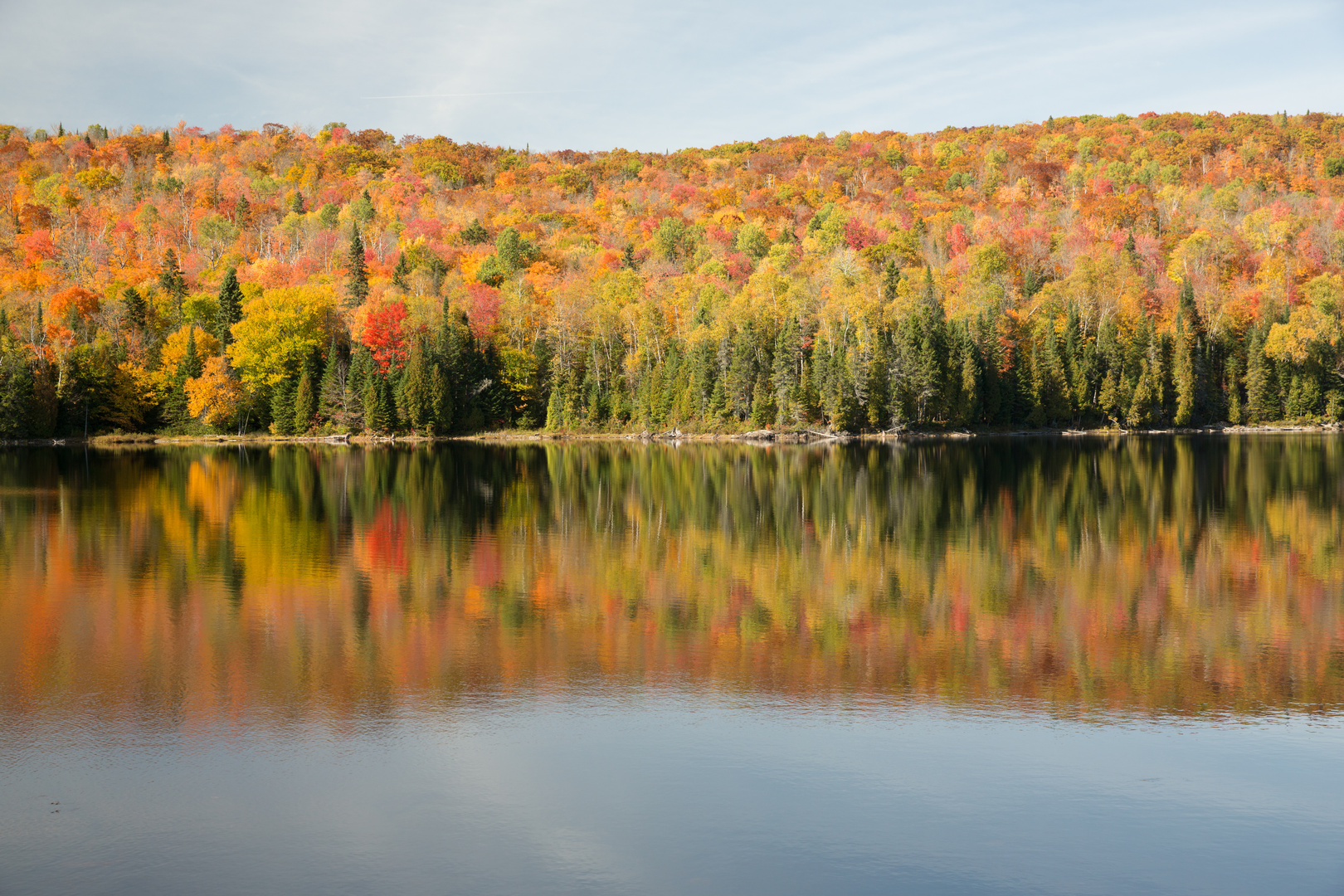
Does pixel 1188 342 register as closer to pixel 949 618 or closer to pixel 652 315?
pixel 652 315

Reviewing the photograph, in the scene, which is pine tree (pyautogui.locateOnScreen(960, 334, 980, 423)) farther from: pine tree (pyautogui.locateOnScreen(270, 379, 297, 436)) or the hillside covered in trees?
pine tree (pyautogui.locateOnScreen(270, 379, 297, 436))

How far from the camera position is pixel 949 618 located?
647 inches

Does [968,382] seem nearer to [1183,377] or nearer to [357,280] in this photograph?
[1183,377]

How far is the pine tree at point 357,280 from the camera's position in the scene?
9831 centimetres

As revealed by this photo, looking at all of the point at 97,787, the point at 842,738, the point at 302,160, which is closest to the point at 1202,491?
the point at 842,738

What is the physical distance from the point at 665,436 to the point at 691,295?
66.2ft

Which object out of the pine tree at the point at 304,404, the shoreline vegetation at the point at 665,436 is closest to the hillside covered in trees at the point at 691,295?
the pine tree at the point at 304,404

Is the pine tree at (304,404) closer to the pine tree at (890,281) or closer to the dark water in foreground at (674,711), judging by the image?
the pine tree at (890,281)

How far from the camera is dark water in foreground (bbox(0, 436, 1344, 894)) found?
8.62 meters

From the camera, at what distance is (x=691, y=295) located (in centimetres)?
10275

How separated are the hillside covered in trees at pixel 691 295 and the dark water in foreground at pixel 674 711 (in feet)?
203

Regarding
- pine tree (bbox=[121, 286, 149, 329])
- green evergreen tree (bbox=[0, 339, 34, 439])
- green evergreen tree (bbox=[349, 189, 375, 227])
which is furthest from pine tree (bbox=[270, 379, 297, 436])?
green evergreen tree (bbox=[349, 189, 375, 227])

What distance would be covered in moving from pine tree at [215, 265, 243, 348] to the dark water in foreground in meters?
72.2

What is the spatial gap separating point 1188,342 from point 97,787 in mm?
97637
